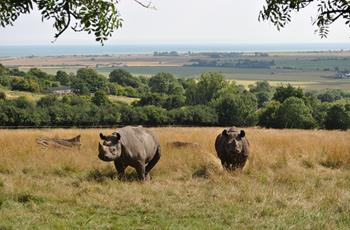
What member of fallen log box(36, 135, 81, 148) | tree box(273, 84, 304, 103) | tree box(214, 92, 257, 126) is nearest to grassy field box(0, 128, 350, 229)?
fallen log box(36, 135, 81, 148)

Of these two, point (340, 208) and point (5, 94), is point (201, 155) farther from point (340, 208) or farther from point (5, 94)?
point (5, 94)

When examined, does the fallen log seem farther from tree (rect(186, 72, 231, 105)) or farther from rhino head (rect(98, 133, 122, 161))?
tree (rect(186, 72, 231, 105))

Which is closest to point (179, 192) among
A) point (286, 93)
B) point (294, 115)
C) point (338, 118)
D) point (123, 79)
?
point (294, 115)

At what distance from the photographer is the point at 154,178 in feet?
42.3

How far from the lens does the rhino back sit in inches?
483

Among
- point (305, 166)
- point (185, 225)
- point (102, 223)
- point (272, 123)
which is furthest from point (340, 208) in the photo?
point (272, 123)

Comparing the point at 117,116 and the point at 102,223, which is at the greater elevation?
the point at 102,223

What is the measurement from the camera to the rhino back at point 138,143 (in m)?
12.3

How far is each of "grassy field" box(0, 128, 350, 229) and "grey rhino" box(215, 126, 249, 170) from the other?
343 mm

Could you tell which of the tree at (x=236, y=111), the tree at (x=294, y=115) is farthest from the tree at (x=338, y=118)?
the tree at (x=236, y=111)

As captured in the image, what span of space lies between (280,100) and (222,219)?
2834 inches

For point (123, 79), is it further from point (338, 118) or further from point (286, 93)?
point (338, 118)

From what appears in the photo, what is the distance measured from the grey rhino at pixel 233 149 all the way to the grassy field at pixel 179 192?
0.34 meters

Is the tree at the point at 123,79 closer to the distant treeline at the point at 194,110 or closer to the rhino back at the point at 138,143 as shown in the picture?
the distant treeline at the point at 194,110
